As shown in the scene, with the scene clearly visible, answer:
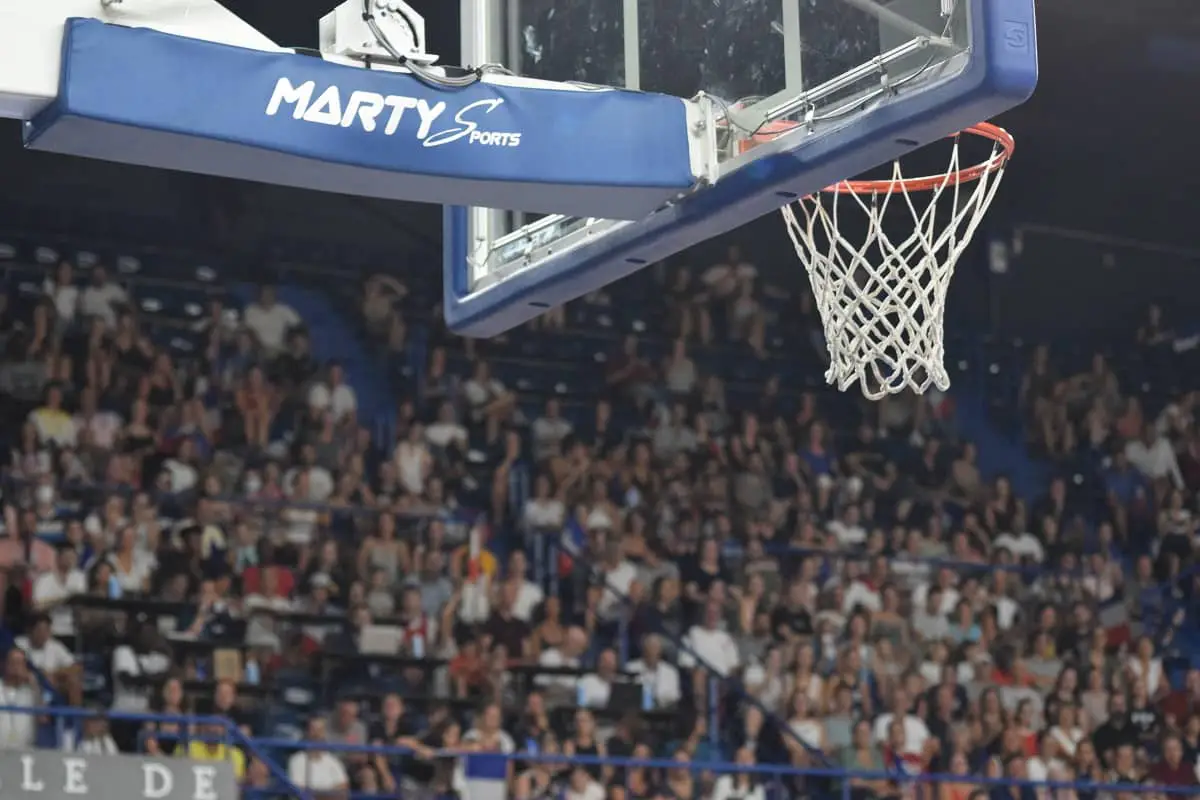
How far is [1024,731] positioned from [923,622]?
1073 millimetres

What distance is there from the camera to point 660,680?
505 inches

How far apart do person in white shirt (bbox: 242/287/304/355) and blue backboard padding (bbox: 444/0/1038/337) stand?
7349 millimetres

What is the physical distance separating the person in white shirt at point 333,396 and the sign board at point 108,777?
3.82 metres

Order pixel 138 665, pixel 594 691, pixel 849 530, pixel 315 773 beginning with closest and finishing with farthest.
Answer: pixel 315 773 → pixel 138 665 → pixel 594 691 → pixel 849 530

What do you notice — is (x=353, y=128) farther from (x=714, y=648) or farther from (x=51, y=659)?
(x=714, y=648)

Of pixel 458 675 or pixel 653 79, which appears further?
pixel 458 675

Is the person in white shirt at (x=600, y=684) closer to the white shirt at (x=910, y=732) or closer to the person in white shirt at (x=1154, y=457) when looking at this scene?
the white shirt at (x=910, y=732)

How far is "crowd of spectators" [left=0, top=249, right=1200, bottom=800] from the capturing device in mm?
11461

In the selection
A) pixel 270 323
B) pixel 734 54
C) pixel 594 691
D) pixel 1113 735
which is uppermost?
pixel 270 323

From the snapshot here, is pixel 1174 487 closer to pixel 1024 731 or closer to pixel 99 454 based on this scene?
pixel 1024 731

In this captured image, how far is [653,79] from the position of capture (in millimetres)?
5816

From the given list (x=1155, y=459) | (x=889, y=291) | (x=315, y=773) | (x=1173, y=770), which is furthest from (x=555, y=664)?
(x=1155, y=459)

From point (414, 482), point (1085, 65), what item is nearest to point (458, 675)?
point (414, 482)

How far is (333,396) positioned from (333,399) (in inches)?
1.0
